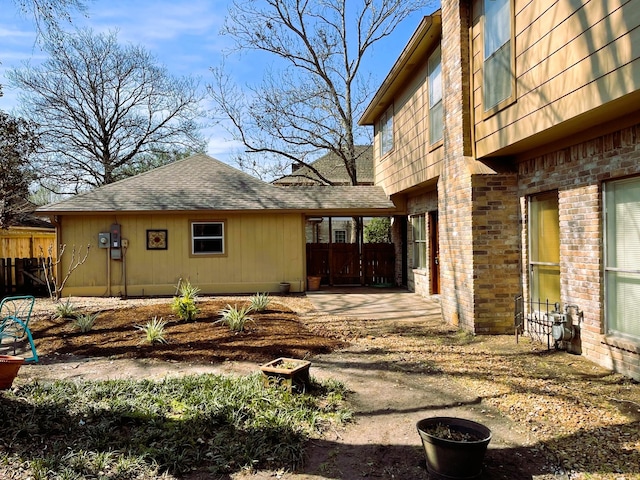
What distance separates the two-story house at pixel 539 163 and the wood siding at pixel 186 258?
509 cm

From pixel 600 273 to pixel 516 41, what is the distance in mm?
3163

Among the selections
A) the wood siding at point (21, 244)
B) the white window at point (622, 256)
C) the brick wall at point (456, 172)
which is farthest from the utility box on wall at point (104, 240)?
the white window at point (622, 256)

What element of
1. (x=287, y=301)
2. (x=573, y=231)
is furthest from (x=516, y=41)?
(x=287, y=301)

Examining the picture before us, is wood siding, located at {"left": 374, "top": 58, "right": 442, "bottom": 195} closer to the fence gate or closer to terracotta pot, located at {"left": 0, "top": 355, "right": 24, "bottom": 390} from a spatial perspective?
the fence gate

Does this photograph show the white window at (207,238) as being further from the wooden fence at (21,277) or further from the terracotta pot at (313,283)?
the wooden fence at (21,277)

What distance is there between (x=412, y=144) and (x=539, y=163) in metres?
4.83

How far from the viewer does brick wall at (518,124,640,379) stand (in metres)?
4.87

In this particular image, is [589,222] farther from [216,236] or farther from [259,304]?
[216,236]

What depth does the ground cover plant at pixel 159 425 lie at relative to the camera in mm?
3346

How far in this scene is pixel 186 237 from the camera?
A: 1314 centimetres

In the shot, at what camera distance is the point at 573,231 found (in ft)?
19.0

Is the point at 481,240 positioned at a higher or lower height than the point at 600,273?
higher

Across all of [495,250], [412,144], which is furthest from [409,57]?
[495,250]

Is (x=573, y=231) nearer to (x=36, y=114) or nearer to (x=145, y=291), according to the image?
(x=145, y=291)
